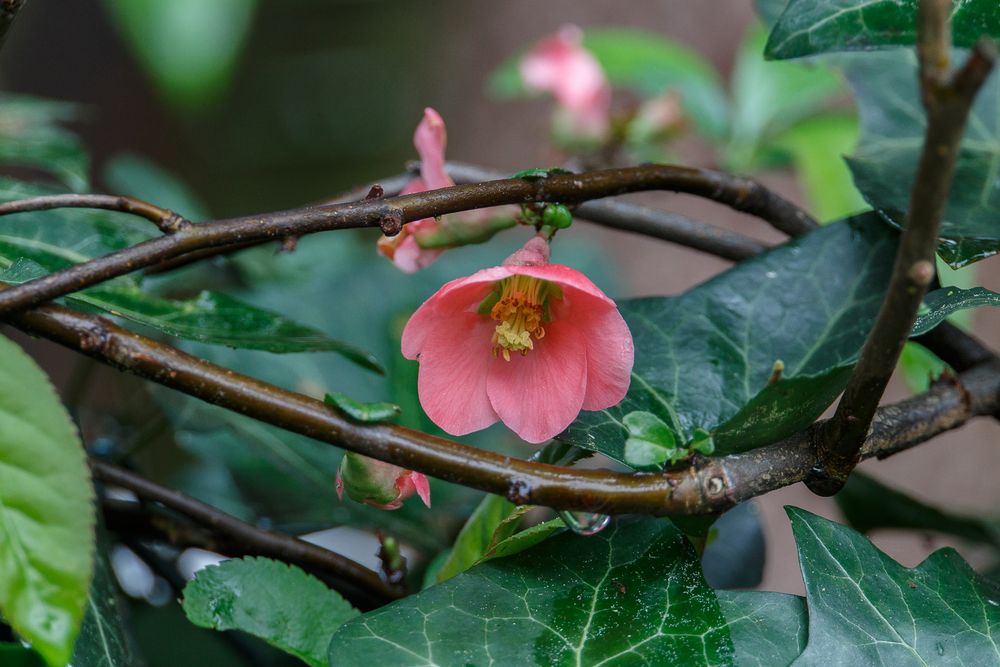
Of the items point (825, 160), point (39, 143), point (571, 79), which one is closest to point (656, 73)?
point (571, 79)

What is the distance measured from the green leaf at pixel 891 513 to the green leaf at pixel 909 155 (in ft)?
0.65

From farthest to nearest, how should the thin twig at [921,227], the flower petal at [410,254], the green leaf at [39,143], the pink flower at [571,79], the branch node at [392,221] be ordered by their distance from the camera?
the pink flower at [571,79] < the green leaf at [39,143] < the flower petal at [410,254] < the branch node at [392,221] < the thin twig at [921,227]

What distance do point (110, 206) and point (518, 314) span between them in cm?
19

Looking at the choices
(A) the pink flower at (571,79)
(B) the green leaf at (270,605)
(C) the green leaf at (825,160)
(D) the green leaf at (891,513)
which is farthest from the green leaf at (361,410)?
(A) the pink flower at (571,79)

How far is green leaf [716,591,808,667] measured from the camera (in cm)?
34

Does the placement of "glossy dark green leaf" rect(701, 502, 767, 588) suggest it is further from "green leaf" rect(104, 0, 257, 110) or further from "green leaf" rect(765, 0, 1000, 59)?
"green leaf" rect(104, 0, 257, 110)

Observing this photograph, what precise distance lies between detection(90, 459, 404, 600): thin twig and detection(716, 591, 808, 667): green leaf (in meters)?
0.18

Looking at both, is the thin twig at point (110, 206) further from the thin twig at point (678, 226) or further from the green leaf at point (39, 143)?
the green leaf at point (39, 143)

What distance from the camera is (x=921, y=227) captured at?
0.90 ft

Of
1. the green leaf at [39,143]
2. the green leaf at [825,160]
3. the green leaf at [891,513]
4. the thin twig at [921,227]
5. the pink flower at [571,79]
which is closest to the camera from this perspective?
the thin twig at [921,227]

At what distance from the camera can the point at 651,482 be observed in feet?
1.10

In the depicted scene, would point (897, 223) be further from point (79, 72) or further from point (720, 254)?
point (79, 72)

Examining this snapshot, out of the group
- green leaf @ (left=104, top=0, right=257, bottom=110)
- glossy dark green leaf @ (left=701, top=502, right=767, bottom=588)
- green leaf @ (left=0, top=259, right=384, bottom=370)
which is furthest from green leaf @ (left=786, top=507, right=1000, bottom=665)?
green leaf @ (left=104, top=0, right=257, bottom=110)

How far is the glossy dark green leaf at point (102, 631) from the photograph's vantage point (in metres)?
0.36
